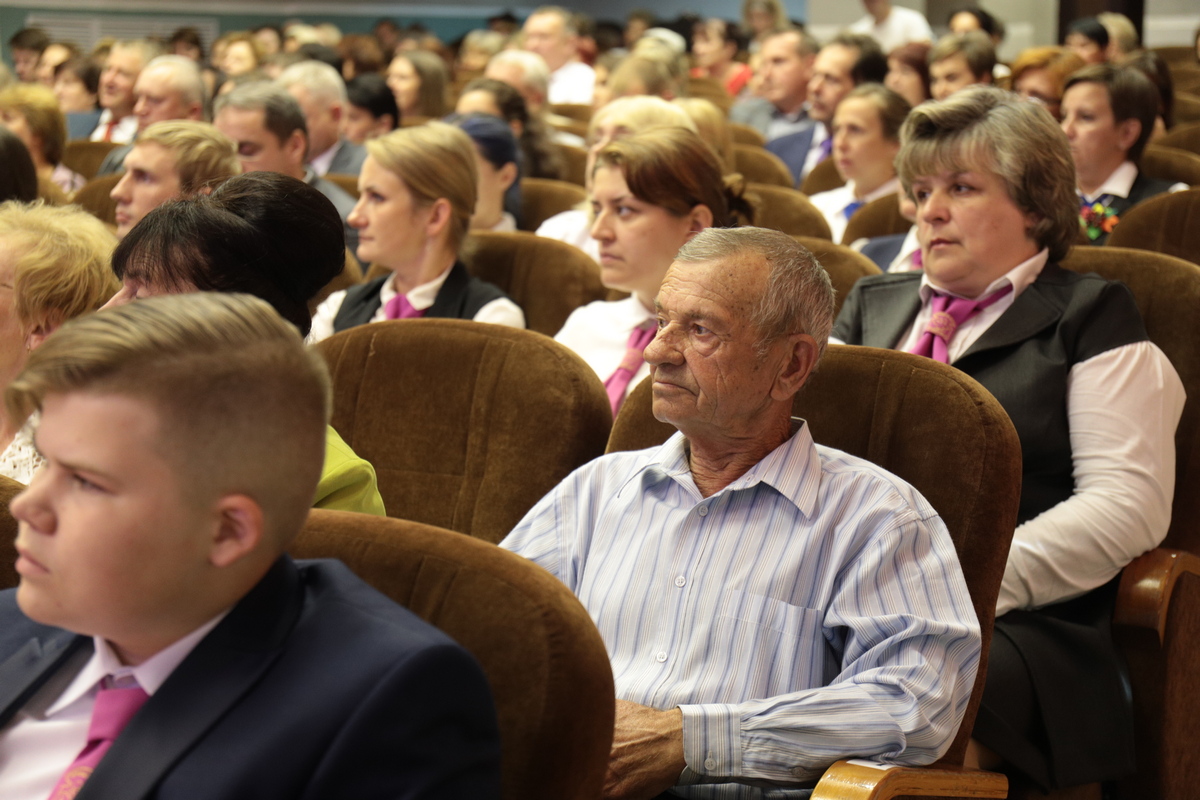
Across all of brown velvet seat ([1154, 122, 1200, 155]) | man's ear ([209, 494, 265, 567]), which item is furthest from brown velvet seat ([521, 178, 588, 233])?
man's ear ([209, 494, 265, 567])

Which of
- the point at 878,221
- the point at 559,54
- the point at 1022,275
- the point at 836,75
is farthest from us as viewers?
the point at 559,54

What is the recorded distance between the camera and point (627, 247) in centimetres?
271

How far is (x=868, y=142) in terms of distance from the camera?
4234mm

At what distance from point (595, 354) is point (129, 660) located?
177 cm

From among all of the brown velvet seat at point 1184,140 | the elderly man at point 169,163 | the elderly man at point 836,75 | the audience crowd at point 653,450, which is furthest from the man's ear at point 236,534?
the elderly man at point 836,75

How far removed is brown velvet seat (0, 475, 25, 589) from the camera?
4.52 feet

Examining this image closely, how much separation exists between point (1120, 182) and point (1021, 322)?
182cm

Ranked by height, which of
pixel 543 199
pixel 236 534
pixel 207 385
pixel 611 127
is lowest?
pixel 543 199

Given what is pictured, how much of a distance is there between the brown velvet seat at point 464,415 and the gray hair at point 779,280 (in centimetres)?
40

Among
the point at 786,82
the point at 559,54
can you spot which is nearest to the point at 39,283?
the point at 786,82

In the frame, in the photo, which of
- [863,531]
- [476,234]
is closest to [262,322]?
[863,531]

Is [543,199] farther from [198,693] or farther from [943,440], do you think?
[198,693]

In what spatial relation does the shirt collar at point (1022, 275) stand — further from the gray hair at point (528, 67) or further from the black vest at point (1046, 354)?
the gray hair at point (528, 67)

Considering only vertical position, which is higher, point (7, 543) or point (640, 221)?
point (7, 543)
